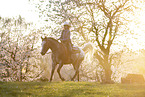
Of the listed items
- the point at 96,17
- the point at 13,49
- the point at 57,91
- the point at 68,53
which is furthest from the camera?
the point at 13,49

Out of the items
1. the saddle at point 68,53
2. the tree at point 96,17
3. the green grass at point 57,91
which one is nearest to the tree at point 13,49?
the tree at point 96,17

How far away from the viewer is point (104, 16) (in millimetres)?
28656

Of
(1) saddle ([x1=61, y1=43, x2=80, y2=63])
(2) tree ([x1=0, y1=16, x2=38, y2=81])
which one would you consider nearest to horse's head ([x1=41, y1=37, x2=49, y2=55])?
(1) saddle ([x1=61, y1=43, x2=80, y2=63])

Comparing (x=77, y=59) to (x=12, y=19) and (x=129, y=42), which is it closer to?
(x=129, y=42)

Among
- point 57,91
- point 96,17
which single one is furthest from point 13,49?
point 57,91

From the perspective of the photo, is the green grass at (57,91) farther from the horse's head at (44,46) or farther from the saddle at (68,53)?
the saddle at (68,53)

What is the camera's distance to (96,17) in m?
29.0

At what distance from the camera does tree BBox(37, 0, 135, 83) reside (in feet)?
90.1

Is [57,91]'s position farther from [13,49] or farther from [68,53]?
[13,49]

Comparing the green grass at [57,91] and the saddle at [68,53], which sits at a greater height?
the saddle at [68,53]

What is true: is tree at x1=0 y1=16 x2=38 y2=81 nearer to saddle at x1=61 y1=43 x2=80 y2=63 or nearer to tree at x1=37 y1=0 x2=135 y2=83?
tree at x1=37 y1=0 x2=135 y2=83

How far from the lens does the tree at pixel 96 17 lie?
27.5 m

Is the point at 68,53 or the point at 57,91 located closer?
the point at 57,91

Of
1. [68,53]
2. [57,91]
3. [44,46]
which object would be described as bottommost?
[57,91]
